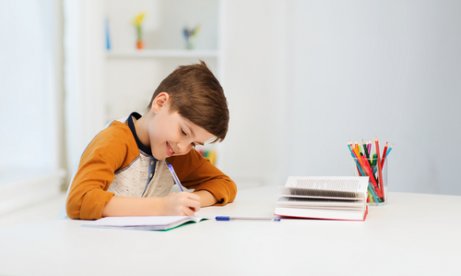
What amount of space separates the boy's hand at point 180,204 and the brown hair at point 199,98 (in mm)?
191

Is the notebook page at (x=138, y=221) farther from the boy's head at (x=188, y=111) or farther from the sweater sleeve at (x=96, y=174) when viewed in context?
the boy's head at (x=188, y=111)

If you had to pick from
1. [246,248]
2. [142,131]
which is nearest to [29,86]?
[142,131]

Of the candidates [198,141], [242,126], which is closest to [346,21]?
[242,126]

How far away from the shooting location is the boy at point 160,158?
1216 millimetres

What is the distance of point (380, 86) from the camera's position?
7.96 ft

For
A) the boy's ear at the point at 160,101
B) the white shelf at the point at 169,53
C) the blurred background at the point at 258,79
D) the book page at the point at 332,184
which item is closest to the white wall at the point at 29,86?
the blurred background at the point at 258,79

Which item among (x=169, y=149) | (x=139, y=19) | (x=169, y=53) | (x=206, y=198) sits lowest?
(x=206, y=198)

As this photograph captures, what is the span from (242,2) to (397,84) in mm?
1033

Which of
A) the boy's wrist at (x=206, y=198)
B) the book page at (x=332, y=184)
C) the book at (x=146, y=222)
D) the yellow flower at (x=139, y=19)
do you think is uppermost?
the yellow flower at (x=139, y=19)

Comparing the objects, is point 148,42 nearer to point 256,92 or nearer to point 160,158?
point 256,92

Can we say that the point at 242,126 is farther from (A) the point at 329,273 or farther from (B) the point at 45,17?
(A) the point at 329,273

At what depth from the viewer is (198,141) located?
4.47 ft

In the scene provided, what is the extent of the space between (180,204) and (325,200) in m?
0.31

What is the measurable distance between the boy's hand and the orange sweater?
0.12m
